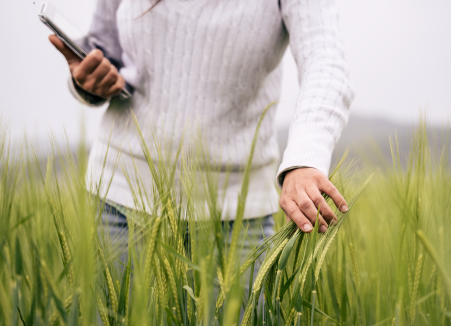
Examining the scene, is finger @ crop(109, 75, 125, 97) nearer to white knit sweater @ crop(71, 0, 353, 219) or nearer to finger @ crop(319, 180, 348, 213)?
white knit sweater @ crop(71, 0, 353, 219)

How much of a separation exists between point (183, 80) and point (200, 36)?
91mm

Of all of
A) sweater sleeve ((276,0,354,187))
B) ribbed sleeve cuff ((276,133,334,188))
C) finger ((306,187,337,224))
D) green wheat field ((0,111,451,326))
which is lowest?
green wheat field ((0,111,451,326))

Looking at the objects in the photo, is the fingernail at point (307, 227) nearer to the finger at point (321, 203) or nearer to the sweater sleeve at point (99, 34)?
the finger at point (321, 203)

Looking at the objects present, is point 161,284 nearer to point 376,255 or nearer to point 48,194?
Result: point 48,194

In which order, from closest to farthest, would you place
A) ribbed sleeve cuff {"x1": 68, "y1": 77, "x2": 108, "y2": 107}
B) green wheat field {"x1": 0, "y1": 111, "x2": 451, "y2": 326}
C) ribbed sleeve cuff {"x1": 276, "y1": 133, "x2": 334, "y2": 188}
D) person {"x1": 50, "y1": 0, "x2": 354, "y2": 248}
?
green wheat field {"x1": 0, "y1": 111, "x2": 451, "y2": 326} → ribbed sleeve cuff {"x1": 276, "y1": 133, "x2": 334, "y2": 188} → person {"x1": 50, "y1": 0, "x2": 354, "y2": 248} → ribbed sleeve cuff {"x1": 68, "y1": 77, "x2": 108, "y2": 107}

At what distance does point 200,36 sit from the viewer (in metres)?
0.67

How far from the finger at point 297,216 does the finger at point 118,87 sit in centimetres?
46

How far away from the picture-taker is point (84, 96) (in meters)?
0.78

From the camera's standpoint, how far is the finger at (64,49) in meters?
0.65

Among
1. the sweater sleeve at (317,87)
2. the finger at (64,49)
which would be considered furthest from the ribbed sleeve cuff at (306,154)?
the finger at (64,49)

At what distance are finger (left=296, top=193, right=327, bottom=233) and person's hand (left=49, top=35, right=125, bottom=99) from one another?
1.56ft

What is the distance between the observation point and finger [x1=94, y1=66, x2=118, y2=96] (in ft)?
2.19

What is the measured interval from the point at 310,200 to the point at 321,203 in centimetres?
1

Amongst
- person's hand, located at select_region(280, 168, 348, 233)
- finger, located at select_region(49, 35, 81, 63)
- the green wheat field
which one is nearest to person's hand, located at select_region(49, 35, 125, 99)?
finger, located at select_region(49, 35, 81, 63)
